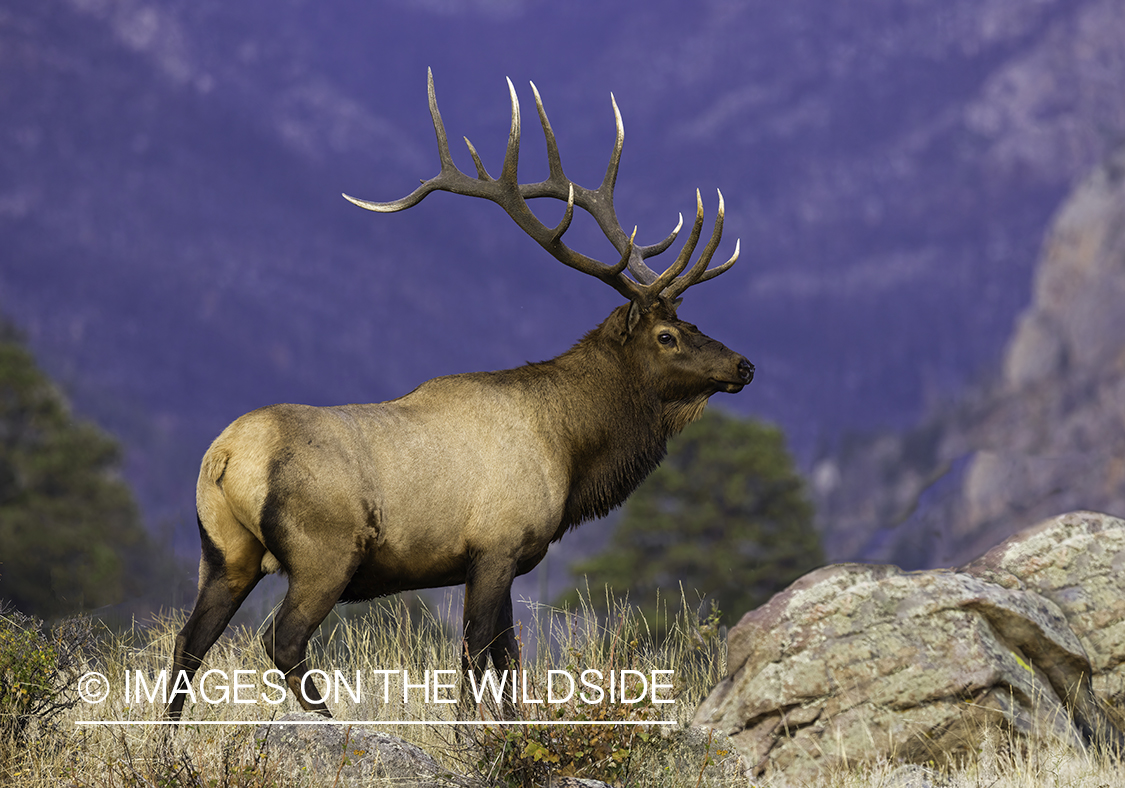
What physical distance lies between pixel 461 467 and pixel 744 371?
2159 millimetres

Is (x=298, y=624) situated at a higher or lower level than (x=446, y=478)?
lower

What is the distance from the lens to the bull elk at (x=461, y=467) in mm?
6121

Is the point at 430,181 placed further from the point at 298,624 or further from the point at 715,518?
the point at 715,518

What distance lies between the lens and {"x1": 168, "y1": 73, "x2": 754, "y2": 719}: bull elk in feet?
20.1

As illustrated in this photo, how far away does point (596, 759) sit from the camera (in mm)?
5281

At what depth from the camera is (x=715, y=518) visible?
→ 93.3 ft

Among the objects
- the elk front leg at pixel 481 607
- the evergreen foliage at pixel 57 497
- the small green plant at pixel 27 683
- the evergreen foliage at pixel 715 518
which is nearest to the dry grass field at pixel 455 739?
the small green plant at pixel 27 683

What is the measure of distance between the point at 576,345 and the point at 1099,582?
407 cm

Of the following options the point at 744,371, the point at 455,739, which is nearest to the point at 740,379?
the point at 744,371

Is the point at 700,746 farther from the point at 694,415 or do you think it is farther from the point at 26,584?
the point at 26,584
